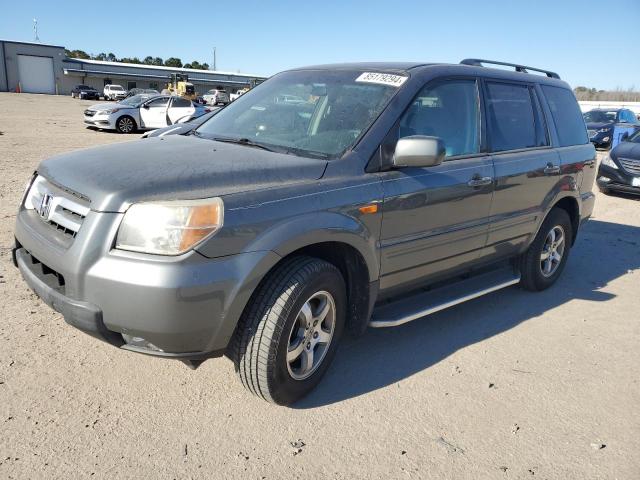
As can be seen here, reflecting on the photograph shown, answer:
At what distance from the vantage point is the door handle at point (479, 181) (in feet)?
12.2

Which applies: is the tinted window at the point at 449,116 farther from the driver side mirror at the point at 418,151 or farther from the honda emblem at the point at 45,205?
the honda emblem at the point at 45,205

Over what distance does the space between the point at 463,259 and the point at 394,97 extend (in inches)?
52.9

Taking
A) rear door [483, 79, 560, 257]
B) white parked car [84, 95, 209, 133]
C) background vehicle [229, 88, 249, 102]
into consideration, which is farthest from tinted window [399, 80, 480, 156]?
white parked car [84, 95, 209, 133]

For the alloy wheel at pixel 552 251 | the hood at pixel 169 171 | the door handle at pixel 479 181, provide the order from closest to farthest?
the hood at pixel 169 171 < the door handle at pixel 479 181 < the alloy wheel at pixel 552 251

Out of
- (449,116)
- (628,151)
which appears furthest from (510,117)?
(628,151)

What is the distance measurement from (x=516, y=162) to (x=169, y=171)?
109 inches

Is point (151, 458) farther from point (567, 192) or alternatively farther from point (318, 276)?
point (567, 192)

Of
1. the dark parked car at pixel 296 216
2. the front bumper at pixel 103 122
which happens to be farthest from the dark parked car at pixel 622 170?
the front bumper at pixel 103 122

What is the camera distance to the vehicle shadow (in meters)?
3.27

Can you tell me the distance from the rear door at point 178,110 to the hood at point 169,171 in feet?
53.3

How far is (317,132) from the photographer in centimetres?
335

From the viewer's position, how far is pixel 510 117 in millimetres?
4301

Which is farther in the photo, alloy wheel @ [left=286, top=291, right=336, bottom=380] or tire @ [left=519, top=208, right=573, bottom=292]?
tire @ [left=519, top=208, right=573, bottom=292]

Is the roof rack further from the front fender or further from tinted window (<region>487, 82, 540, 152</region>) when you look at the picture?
the front fender
